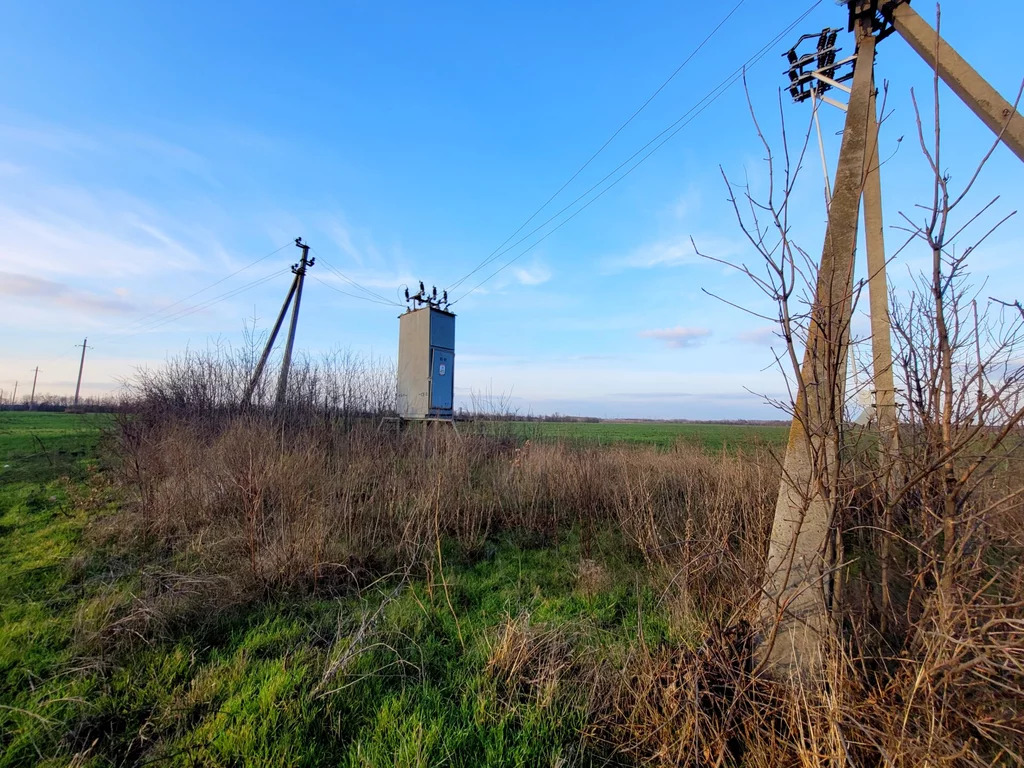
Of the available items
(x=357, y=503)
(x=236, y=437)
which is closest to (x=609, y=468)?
(x=357, y=503)

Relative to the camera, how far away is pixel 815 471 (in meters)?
2.16

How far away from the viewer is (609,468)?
746 centimetres

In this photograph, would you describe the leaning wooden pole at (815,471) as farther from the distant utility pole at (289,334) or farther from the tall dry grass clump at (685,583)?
the distant utility pole at (289,334)

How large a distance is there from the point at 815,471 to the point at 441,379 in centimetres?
1075

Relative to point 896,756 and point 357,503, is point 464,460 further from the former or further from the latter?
point 896,756

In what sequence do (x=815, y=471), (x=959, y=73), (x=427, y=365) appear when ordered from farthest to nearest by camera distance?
(x=427, y=365) → (x=959, y=73) → (x=815, y=471)

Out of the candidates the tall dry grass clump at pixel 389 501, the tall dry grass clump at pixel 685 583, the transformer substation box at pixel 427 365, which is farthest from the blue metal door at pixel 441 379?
the tall dry grass clump at pixel 685 583

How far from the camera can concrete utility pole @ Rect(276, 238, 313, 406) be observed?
37.2ft

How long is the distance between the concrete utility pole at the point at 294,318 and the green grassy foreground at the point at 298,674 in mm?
6951

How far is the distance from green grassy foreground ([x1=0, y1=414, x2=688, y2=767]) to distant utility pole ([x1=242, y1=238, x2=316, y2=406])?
22.2 ft

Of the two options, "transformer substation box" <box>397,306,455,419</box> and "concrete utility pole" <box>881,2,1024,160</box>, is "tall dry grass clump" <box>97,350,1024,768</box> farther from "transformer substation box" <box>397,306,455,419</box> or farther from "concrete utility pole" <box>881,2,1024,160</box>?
"transformer substation box" <box>397,306,455,419</box>

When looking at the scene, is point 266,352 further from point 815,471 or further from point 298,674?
point 815,471

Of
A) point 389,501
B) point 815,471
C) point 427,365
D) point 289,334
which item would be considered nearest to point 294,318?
point 289,334

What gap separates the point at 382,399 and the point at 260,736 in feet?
34.7
